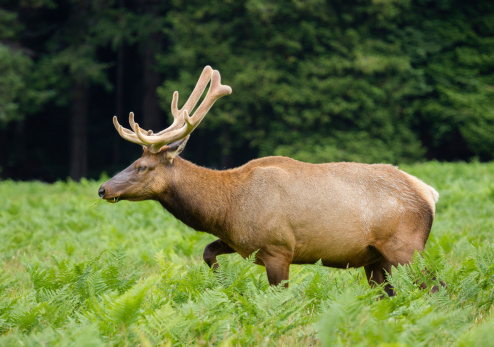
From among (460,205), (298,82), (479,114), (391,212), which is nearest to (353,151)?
(298,82)

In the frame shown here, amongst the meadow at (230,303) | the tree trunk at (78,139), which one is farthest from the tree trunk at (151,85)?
the meadow at (230,303)

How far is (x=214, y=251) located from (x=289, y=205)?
40.8 inches

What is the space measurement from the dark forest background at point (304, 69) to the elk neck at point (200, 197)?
18.9 m

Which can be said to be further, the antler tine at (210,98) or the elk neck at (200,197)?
the antler tine at (210,98)

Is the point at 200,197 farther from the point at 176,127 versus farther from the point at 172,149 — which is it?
the point at 176,127

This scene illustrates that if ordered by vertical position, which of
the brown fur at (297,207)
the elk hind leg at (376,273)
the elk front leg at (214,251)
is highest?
the brown fur at (297,207)

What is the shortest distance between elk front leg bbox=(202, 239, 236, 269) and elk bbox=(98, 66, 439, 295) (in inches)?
0.4

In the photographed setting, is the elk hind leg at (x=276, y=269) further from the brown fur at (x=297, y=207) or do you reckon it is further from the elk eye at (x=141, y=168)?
the elk eye at (x=141, y=168)

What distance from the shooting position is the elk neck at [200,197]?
6.00 meters

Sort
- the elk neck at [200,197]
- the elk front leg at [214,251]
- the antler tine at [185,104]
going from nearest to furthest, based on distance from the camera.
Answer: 1. the elk neck at [200,197]
2. the elk front leg at [214,251]
3. the antler tine at [185,104]

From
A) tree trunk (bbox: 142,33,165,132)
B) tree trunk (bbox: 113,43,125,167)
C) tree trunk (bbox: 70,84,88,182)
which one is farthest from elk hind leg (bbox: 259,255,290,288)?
tree trunk (bbox: 113,43,125,167)

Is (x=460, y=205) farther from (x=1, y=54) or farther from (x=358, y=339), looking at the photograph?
(x=1, y=54)

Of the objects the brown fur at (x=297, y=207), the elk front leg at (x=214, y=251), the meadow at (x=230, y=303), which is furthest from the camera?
the elk front leg at (x=214, y=251)

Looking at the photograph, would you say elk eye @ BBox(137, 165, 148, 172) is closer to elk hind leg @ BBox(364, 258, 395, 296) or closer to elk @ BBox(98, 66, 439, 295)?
elk @ BBox(98, 66, 439, 295)
